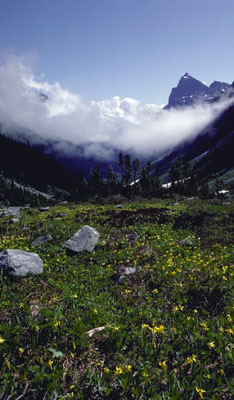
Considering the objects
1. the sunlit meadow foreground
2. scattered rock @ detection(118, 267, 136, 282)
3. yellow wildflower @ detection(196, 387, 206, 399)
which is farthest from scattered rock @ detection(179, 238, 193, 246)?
yellow wildflower @ detection(196, 387, 206, 399)

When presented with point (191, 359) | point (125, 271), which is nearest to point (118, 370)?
point (191, 359)

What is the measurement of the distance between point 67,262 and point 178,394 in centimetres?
724

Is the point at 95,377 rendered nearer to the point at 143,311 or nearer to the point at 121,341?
the point at 121,341

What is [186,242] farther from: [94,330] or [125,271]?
[94,330]

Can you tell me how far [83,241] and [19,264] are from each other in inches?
175

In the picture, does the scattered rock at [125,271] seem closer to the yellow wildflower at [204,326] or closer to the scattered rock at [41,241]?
the yellow wildflower at [204,326]

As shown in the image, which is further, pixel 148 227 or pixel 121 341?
pixel 148 227

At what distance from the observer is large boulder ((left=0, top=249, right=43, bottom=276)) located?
770cm

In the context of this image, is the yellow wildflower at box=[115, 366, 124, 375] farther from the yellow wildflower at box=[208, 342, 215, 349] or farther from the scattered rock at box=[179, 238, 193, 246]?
the scattered rock at box=[179, 238, 193, 246]

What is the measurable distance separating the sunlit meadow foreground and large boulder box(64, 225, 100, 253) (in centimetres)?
76

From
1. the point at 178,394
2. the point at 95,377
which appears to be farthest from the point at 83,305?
the point at 178,394

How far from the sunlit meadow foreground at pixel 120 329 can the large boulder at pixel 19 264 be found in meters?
0.27

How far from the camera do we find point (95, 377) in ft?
13.9

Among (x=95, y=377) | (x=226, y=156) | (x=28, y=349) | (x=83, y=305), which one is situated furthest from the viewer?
(x=226, y=156)
